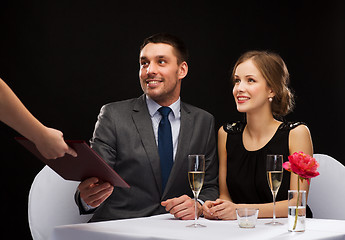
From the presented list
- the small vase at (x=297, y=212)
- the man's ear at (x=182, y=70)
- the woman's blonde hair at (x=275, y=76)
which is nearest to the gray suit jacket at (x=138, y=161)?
the man's ear at (x=182, y=70)

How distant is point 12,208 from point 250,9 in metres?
2.68

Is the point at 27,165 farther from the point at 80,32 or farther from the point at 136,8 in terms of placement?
the point at 136,8

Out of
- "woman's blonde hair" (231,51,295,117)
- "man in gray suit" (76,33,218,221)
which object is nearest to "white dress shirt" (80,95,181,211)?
"man in gray suit" (76,33,218,221)

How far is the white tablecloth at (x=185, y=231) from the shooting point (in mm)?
1583

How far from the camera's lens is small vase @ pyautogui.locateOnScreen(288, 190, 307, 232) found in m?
1.68

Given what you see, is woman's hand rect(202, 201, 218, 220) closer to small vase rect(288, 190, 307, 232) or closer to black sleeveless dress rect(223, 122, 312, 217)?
small vase rect(288, 190, 307, 232)

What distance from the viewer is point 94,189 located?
1.96 m

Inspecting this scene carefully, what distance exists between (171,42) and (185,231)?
159cm

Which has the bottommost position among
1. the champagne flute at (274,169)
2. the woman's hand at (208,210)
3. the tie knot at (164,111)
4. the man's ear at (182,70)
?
the woman's hand at (208,210)

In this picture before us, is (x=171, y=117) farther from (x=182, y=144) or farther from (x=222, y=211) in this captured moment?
(x=222, y=211)

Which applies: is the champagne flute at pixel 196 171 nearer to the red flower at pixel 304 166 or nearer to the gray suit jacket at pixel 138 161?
the red flower at pixel 304 166

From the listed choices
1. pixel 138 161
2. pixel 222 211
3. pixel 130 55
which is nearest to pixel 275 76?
pixel 138 161

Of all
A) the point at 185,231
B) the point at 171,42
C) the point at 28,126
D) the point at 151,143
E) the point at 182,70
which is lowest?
the point at 185,231

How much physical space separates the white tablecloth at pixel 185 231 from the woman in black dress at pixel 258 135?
0.76 m
